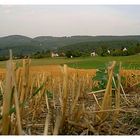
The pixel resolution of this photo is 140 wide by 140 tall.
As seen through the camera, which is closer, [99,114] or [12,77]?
[12,77]

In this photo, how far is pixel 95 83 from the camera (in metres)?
1.53

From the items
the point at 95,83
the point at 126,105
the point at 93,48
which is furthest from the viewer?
the point at 93,48

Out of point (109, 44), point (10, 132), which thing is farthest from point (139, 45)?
point (10, 132)

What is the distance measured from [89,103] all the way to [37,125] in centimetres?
32

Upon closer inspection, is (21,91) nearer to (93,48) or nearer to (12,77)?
(12,77)

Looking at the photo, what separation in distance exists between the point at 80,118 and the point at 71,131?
0.04 metres

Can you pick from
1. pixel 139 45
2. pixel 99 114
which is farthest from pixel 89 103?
pixel 139 45

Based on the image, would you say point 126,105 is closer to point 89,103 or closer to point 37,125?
point 89,103

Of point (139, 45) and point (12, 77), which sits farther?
point (139, 45)
